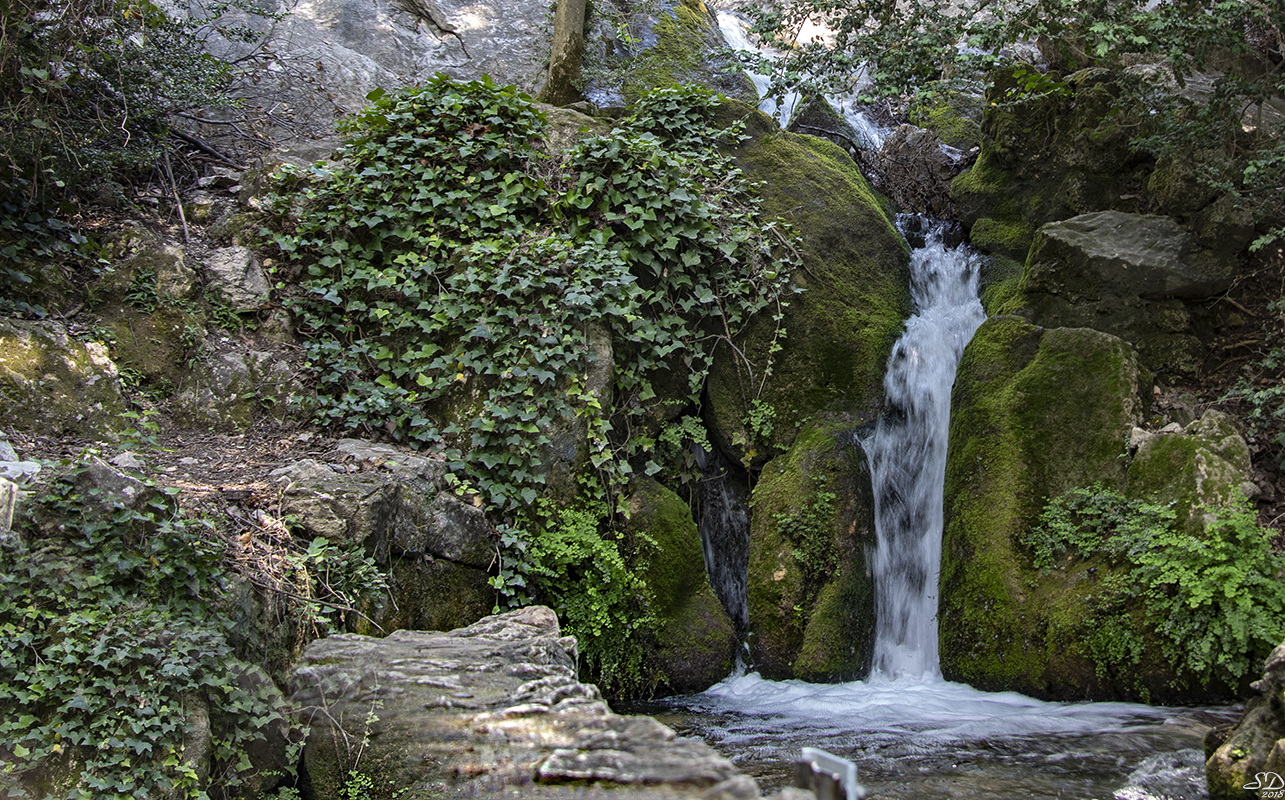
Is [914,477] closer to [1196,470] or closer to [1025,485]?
[1025,485]

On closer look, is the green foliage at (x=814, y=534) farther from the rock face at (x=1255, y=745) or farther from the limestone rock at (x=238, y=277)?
the limestone rock at (x=238, y=277)

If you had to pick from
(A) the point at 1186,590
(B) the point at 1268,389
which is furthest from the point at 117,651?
(B) the point at 1268,389

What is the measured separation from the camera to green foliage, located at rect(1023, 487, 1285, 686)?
451 cm

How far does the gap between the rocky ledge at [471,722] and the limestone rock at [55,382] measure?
2.47 meters

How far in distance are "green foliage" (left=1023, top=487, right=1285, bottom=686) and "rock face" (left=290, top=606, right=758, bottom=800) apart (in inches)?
145

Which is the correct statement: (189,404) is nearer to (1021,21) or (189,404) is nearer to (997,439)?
(997,439)

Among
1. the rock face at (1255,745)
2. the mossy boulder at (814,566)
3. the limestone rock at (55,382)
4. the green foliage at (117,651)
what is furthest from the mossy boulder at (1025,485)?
the limestone rock at (55,382)

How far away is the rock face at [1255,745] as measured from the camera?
134 inches

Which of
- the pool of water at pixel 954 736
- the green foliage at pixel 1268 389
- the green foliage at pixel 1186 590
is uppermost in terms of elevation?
the green foliage at pixel 1268 389

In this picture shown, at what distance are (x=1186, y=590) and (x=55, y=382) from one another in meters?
7.08

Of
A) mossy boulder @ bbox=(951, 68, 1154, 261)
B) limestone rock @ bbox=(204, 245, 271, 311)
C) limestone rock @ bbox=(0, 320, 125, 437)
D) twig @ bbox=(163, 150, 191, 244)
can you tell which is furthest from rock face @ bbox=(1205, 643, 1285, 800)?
twig @ bbox=(163, 150, 191, 244)

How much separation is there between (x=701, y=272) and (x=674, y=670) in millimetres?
3452

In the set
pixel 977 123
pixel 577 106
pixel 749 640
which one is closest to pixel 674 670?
pixel 749 640

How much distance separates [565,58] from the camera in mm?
9219
